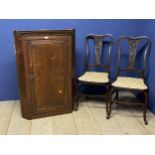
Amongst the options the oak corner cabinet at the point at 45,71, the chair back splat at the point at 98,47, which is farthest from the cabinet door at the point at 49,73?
the chair back splat at the point at 98,47

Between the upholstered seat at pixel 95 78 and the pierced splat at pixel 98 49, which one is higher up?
the pierced splat at pixel 98 49

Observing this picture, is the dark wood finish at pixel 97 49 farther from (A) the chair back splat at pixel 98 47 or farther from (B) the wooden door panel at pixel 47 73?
(B) the wooden door panel at pixel 47 73

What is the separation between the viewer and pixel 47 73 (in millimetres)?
2135

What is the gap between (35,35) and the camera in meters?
1.98

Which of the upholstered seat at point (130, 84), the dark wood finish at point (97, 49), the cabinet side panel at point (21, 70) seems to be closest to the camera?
the cabinet side panel at point (21, 70)

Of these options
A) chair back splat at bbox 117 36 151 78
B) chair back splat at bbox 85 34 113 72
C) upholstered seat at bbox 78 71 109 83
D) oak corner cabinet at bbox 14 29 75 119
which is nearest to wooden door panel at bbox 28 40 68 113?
oak corner cabinet at bbox 14 29 75 119

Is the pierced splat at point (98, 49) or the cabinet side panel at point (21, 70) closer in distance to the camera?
the cabinet side panel at point (21, 70)

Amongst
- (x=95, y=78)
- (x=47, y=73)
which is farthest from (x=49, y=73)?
(x=95, y=78)

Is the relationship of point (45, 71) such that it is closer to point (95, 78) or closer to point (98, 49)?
point (95, 78)

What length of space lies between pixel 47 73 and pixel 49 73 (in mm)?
21

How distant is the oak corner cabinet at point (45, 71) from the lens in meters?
2.00
